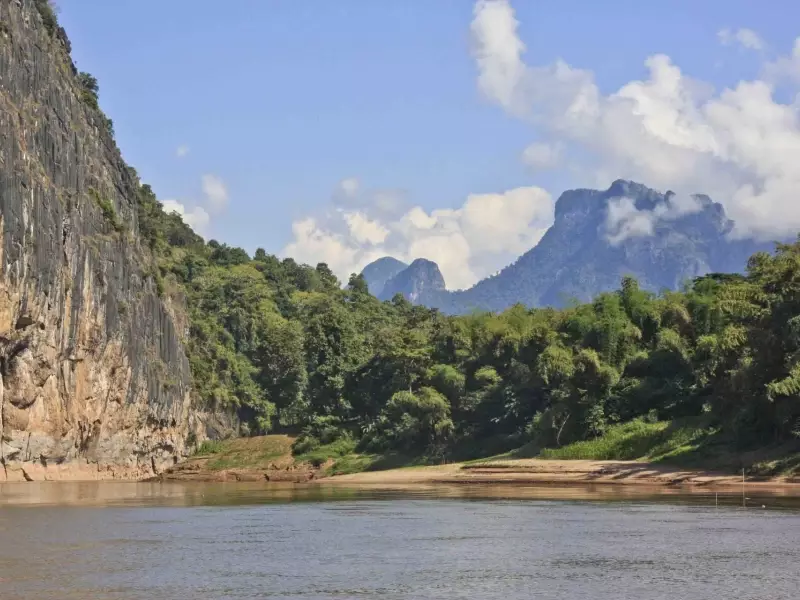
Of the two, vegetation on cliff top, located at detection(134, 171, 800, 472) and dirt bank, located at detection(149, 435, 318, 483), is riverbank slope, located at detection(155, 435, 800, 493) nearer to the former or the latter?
dirt bank, located at detection(149, 435, 318, 483)

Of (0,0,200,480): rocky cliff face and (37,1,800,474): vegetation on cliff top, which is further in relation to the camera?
(0,0,200,480): rocky cliff face

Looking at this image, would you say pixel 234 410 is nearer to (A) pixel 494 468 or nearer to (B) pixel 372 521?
(A) pixel 494 468

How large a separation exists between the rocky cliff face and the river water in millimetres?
13045

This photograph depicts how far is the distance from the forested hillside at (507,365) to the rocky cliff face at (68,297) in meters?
13.2

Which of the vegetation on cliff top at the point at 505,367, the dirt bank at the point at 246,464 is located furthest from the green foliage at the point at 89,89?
the dirt bank at the point at 246,464

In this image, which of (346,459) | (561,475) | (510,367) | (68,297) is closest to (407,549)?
(561,475)

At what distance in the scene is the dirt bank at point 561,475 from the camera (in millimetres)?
58231

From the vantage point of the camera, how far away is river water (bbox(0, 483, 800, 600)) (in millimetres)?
25203

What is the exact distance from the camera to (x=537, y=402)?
84.0m

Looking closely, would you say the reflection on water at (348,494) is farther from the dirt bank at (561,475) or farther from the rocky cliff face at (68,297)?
the rocky cliff face at (68,297)

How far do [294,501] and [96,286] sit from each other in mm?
27333

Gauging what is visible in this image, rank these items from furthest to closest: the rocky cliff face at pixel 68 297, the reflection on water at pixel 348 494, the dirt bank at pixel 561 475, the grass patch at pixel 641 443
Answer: the grass patch at pixel 641 443, the rocky cliff face at pixel 68 297, the dirt bank at pixel 561 475, the reflection on water at pixel 348 494

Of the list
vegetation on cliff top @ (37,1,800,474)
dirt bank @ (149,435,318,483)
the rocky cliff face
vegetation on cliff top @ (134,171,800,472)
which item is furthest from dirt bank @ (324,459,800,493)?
the rocky cliff face

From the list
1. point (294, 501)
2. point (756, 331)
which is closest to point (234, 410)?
point (294, 501)
